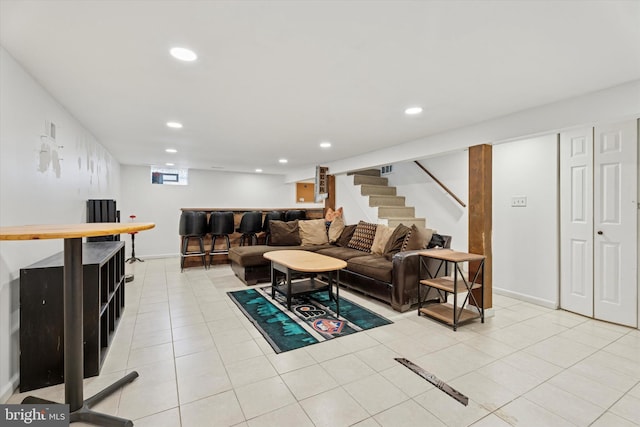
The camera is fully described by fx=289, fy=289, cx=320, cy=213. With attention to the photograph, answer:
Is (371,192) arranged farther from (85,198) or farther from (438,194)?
(85,198)

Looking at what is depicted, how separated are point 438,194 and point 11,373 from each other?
5.25 metres

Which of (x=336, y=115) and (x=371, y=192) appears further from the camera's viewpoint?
(x=371, y=192)

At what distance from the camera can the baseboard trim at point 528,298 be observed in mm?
3450

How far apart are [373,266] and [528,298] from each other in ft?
6.64

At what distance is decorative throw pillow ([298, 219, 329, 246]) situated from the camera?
17.6 feet

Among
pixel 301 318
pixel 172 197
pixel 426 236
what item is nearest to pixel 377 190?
pixel 426 236

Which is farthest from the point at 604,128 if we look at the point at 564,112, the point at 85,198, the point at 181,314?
the point at 85,198

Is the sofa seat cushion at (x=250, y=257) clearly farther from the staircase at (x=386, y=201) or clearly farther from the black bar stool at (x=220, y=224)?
the staircase at (x=386, y=201)

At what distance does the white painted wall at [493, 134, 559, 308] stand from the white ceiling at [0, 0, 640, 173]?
1.13 m

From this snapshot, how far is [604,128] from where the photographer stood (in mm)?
3047

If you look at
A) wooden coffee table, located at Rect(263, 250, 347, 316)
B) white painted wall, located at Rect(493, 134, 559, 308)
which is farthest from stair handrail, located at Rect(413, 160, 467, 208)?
wooden coffee table, located at Rect(263, 250, 347, 316)

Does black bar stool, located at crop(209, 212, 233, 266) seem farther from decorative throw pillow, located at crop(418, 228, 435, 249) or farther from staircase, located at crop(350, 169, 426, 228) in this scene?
decorative throw pillow, located at crop(418, 228, 435, 249)

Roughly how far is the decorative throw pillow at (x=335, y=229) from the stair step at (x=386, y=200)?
727 millimetres

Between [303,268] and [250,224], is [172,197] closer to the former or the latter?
[250,224]
